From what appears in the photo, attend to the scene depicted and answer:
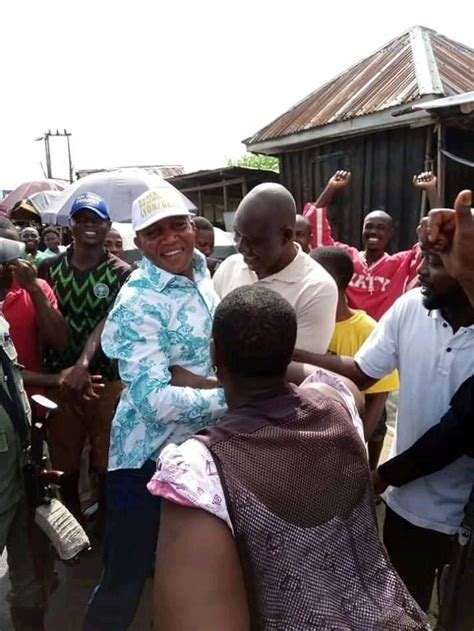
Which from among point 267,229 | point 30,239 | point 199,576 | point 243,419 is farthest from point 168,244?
point 30,239

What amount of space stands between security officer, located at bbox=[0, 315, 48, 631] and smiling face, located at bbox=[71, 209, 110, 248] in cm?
80

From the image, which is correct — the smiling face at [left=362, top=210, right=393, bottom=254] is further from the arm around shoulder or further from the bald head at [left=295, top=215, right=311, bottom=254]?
the arm around shoulder

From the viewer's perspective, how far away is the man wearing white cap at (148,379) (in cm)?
164

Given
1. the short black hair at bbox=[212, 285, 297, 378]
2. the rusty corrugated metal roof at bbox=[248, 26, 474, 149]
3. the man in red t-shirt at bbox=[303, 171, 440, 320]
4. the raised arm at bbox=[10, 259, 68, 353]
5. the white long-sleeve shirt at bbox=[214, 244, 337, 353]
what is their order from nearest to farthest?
the short black hair at bbox=[212, 285, 297, 378]
the white long-sleeve shirt at bbox=[214, 244, 337, 353]
the raised arm at bbox=[10, 259, 68, 353]
the man in red t-shirt at bbox=[303, 171, 440, 320]
the rusty corrugated metal roof at bbox=[248, 26, 474, 149]

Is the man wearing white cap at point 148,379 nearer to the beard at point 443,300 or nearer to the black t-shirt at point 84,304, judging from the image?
the beard at point 443,300

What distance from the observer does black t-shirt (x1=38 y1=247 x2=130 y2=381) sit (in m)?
2.62

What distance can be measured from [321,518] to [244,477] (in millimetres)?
182

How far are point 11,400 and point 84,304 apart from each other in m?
0.74

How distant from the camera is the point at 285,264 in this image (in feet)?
6.67

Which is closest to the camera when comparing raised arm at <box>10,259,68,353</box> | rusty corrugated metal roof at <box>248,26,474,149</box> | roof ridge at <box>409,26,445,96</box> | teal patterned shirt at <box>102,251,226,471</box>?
teal patterned shirt at <box>102,251,226,471</box>

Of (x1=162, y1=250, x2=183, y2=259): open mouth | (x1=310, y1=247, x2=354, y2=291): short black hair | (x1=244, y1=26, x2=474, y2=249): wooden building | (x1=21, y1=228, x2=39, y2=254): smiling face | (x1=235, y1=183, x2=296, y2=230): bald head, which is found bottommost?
(x1=21, y1=228, x2=39, y2=254): smiling face

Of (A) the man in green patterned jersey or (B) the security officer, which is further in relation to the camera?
(A) the man in green patterned jersey

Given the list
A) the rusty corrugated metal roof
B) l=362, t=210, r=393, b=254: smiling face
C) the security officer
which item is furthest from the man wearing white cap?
the rusty corrugated metal roof

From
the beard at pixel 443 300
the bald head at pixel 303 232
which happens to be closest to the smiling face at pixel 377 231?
the bald head at pixel 303 232
